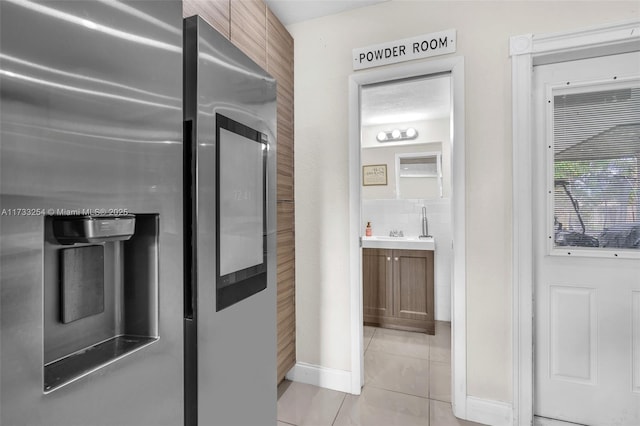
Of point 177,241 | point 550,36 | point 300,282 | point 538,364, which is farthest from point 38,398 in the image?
point 550,36

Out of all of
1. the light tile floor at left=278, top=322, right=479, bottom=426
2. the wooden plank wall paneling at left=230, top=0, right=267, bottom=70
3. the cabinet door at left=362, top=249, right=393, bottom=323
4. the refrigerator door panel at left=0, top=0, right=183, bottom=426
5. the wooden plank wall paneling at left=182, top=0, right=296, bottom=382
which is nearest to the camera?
the refrigerator door panel at left=0, top=0, right=183, bottom=426

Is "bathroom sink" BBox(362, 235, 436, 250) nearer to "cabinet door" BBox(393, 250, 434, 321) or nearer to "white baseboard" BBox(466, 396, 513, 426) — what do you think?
"cabinet door" BBox(393, 250, 434, 321)

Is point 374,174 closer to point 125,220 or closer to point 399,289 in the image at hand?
point 399,289

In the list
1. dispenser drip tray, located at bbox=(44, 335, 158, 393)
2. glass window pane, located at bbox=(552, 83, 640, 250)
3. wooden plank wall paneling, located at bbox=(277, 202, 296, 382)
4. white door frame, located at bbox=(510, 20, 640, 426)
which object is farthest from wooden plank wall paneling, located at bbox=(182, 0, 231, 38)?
glass window pane, located at bbox=(552, 83, 640, 250)

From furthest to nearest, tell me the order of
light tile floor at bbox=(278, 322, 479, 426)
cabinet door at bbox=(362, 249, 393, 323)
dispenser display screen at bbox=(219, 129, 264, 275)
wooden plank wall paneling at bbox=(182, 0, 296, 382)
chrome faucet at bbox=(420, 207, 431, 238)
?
1. chrome faucet at bbox=(420, 207, 431, 238)
2. cabinet door at bbox=(362, 249, 393, 323)
3. light tile floor at bbox=(278, 322, 479, 426)
4. wooden plank wall paneling at bbox=(182, 0, 296, 382)
5. dispenser display screen at bbox=(219, 129, 264, 275)

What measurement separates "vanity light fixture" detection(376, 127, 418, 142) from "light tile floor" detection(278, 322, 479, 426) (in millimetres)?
2460

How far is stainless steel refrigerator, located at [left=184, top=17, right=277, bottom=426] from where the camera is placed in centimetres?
80

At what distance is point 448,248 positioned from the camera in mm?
3578

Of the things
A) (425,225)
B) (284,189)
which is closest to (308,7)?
(284,189)

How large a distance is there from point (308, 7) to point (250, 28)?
0.64 metres

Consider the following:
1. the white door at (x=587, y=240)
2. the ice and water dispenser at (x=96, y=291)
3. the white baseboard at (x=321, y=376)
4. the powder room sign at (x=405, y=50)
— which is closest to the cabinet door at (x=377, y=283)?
the white baseboard at (x=321, y=376)

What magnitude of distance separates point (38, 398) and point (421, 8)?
247 centimetres

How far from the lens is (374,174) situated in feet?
13.0

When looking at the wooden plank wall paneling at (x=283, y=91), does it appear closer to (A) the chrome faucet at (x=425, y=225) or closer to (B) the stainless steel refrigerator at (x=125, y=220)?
Result: (B) the stainless steel refrigerator at (x=125, y=220)
